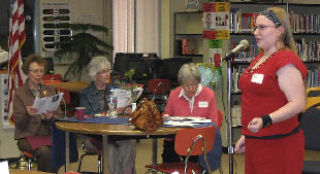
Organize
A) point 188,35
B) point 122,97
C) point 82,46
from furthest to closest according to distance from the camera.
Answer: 1. point 82,46
2. point 188,35
3. point 122,97

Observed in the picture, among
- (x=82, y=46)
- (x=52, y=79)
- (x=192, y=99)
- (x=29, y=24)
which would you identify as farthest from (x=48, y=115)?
(x=29, y=24)

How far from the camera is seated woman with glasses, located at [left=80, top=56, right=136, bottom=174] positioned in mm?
5836

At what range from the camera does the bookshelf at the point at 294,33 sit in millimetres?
8898

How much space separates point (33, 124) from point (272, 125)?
281 centimetres

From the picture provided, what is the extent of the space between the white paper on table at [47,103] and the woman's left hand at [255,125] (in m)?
2.46

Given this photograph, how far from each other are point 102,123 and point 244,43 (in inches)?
78.8

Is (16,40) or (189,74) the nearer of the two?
(189,74)

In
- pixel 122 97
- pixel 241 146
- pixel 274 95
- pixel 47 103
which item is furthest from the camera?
pixel 122 97

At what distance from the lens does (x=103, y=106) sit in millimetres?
6164

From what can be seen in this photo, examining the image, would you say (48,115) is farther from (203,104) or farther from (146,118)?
(203,104)

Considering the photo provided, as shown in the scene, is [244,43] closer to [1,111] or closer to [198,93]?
[198,93]

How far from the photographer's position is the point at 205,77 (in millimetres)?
8211

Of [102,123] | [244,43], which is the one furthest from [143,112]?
[244,43]

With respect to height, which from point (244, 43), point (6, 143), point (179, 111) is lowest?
point (6, 143)
